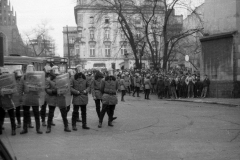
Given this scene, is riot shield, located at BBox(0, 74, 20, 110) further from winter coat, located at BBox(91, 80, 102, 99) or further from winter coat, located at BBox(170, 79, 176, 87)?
winter coat, located at BBox(170, 79, 176, 87)

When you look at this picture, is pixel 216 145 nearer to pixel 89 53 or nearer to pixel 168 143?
pixel 168 143

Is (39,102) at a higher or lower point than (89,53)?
lower

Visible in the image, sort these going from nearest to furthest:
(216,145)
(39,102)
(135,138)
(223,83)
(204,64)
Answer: (216,145), (135,138), (39,102), (223,83), (204,64)

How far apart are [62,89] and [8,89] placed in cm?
145

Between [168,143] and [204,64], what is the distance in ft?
55.3

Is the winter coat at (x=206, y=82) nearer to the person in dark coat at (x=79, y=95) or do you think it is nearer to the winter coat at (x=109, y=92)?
the winter coat at (x=109, y=92)

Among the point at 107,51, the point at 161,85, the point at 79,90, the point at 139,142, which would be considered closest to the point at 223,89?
the point at 161,85

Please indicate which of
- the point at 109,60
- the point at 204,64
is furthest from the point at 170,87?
the point at 109,60

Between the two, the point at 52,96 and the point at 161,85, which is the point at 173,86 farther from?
the point at 52,96

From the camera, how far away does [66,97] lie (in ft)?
30.9

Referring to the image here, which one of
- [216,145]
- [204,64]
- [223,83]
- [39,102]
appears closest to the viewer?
[216,145]

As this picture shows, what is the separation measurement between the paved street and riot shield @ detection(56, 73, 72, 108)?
85 cm

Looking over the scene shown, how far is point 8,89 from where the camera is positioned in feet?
29.3

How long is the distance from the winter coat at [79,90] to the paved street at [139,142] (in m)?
0.86
